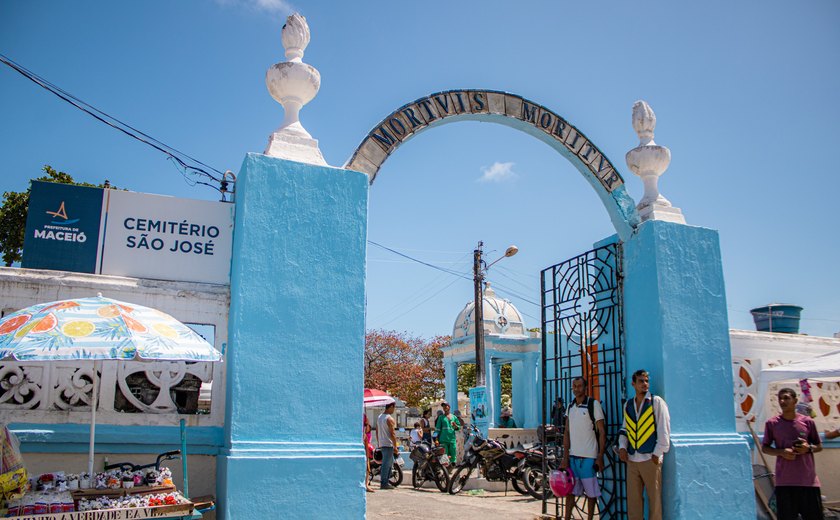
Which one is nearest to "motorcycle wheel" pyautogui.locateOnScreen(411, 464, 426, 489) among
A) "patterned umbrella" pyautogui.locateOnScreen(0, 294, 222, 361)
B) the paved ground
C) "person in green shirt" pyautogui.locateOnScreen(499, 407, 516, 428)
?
the paved ground

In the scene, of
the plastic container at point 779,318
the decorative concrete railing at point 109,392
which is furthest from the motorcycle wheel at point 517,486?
the decorative concrete railing at point 109,392

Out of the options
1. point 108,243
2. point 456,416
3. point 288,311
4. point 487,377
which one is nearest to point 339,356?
point 288,311

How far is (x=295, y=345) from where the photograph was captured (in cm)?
567

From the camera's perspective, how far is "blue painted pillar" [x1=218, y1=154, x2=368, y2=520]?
5.35m

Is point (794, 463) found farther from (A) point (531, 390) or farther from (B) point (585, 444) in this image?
(A) point (531, 390)

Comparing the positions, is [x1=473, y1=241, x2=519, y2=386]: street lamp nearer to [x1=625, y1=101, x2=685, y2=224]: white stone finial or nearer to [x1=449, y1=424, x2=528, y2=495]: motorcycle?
[x1=449, y1=424, x2=528, y2=495]: motorcycle

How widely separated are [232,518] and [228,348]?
1.31 metres

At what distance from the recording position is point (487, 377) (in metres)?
19.5

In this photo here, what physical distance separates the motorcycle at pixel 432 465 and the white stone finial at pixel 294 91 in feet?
22.3

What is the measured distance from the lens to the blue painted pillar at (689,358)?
21.1ft

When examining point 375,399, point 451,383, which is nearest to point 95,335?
point 375,399

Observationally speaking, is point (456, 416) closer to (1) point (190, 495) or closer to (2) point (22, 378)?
(1) point (190, 495)

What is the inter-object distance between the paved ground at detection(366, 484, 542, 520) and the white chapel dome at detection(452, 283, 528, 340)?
29.8ft

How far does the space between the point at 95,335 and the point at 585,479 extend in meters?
4.63
